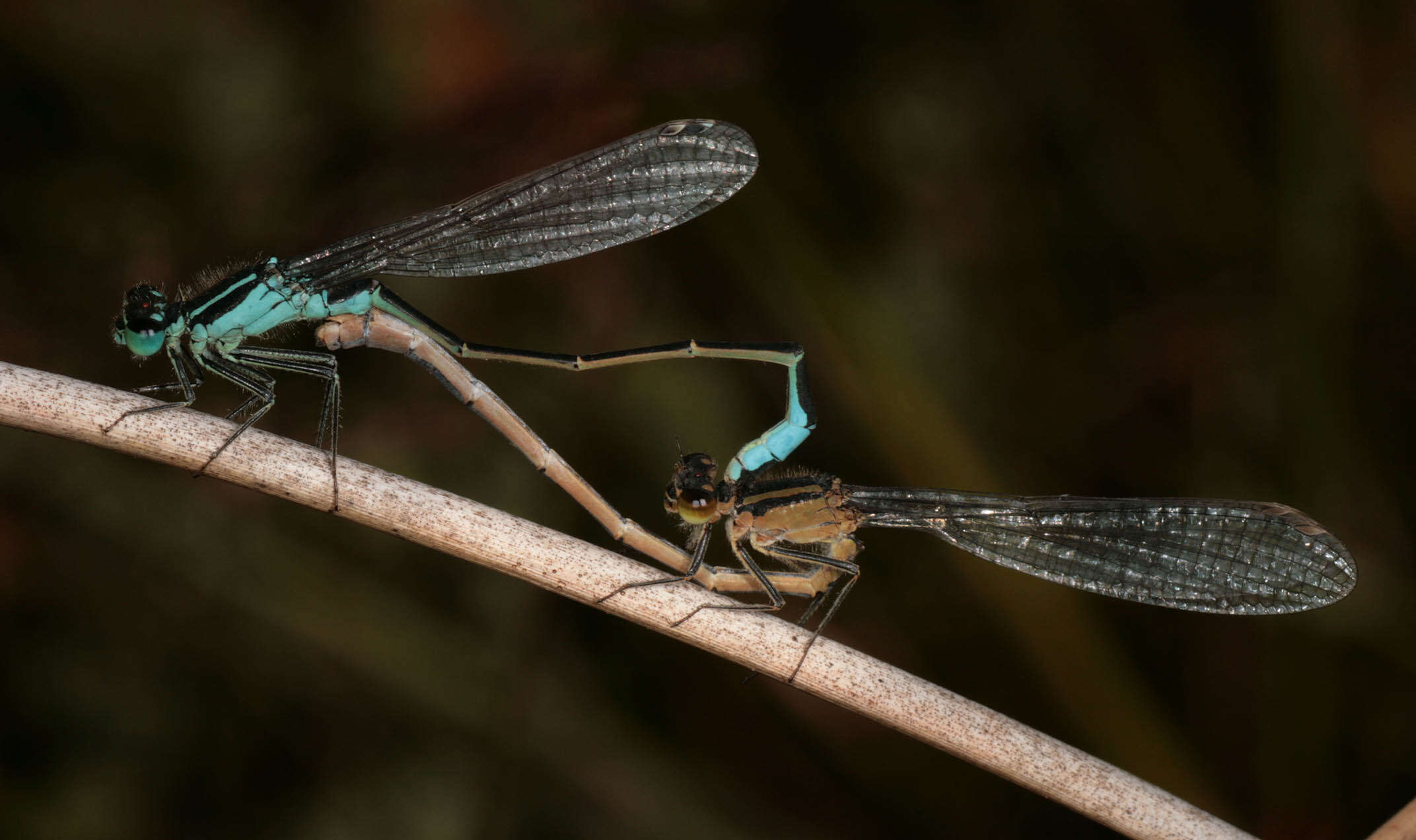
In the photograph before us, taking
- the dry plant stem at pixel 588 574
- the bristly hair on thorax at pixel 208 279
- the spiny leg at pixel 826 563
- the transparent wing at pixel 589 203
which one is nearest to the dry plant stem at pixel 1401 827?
the dry plant stem at pixel 588 574

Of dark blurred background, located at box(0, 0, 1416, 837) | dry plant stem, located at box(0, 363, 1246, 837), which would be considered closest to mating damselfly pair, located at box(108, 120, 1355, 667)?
dry plant stem, located at box(0, 363, 1246, 837)

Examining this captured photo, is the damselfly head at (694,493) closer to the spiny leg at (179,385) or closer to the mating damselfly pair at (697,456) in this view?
the mating damselfly pair at (697,456)

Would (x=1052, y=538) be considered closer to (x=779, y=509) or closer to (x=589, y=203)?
(x=779, y=509)

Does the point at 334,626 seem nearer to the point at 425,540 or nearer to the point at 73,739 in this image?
the point at 73,739

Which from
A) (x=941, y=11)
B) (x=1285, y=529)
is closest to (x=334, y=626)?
(x=1285, y=529)

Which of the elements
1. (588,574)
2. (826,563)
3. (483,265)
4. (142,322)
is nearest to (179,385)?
(142,322)

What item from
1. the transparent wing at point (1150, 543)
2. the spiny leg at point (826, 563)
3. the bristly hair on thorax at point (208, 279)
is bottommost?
the transparent wing at point (1150, 543)
